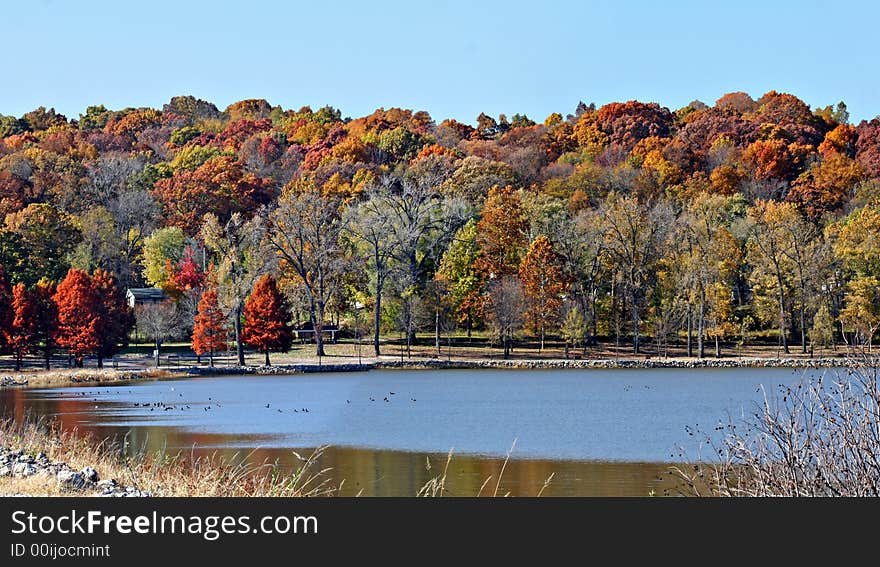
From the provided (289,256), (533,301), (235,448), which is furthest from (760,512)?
(289,256)

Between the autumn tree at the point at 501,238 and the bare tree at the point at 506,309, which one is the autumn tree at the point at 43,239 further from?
the bare tree at the point at 506,309

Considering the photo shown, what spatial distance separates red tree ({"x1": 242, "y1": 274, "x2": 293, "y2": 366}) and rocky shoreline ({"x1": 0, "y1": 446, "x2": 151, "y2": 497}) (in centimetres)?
5197

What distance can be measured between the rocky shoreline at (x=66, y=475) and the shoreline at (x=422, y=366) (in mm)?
44535

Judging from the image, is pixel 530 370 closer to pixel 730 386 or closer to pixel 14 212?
pixel 730 386

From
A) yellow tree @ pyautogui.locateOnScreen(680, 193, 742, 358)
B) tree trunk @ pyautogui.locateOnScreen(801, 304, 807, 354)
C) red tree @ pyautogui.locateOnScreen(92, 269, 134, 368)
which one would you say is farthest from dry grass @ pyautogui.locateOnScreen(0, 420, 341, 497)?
tree trunk @ pyautogui.locateOnScreen(801, 304, 807, 354)

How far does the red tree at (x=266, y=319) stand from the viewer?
73688mm

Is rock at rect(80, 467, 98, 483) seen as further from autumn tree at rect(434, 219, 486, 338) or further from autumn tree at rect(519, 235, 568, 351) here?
autumn tree at rect(434, 219, 486, 338)

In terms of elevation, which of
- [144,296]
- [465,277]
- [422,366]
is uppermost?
[465,277]

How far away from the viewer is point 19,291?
69375mm

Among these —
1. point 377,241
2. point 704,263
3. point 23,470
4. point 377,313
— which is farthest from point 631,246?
point 23,470

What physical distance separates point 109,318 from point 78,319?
1933 mm

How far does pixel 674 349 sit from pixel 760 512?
234 feet

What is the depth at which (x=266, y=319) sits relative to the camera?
7394cm

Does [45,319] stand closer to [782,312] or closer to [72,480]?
[782,312]
